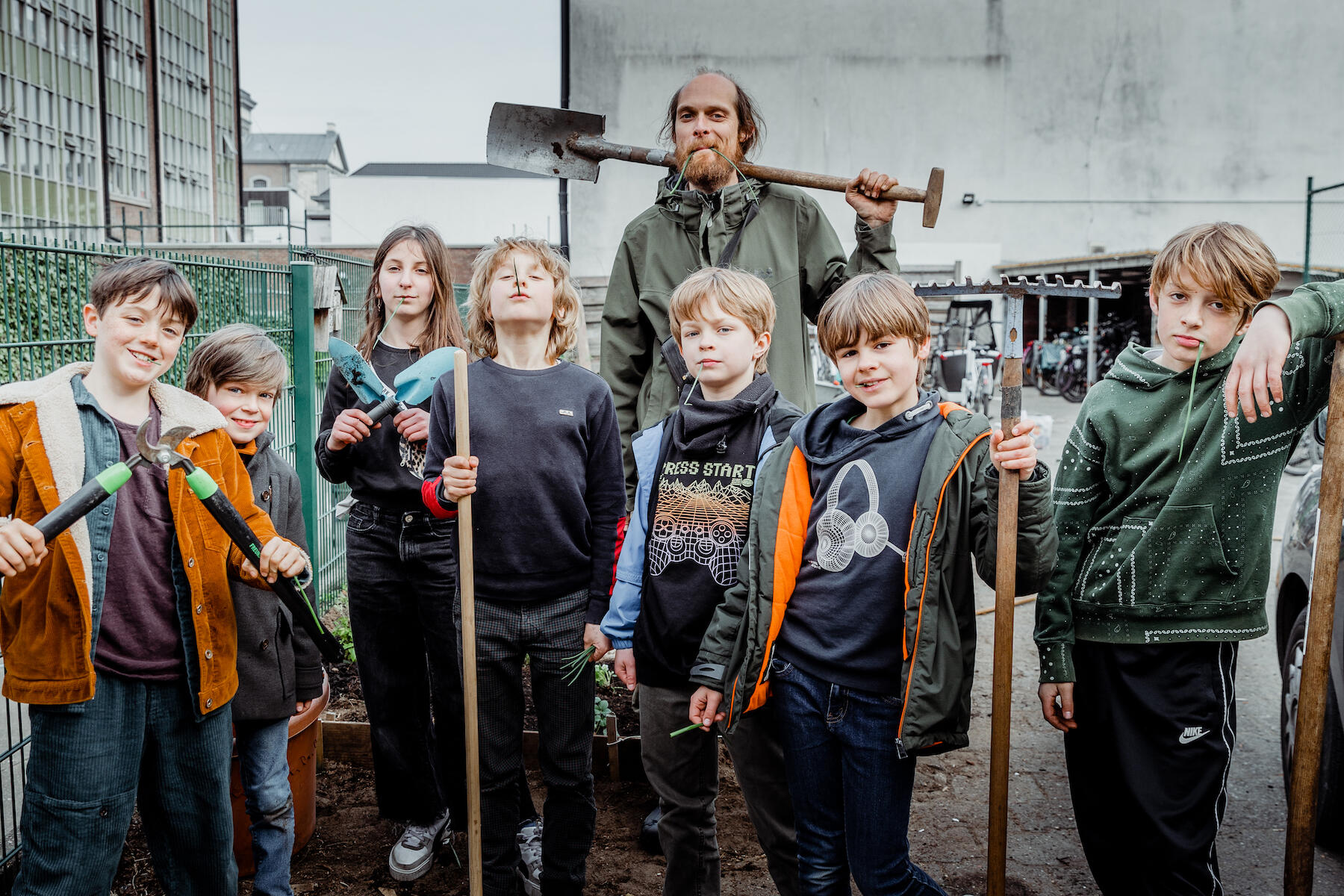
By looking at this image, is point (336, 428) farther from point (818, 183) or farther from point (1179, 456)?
point (1179, 456)

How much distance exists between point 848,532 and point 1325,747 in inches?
76.1

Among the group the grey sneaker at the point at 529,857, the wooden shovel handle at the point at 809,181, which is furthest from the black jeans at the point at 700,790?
the wooden shovel handle at the point at 809,181

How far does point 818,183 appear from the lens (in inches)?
122

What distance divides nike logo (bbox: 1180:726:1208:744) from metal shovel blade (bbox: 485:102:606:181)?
2.71m

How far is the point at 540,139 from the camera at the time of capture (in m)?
3.75

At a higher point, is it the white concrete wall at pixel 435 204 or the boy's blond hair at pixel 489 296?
the white concrete wall at pixel 435 204

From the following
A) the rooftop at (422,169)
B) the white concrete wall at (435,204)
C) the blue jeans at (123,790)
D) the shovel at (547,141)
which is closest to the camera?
the blue jeans at (123,790)

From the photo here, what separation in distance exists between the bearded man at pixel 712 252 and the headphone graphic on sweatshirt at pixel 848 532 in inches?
36.1

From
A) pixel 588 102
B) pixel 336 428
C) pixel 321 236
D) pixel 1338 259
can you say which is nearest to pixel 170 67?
pixel 321 236

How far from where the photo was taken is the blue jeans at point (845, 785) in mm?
2139

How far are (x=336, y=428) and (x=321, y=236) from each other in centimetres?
6404

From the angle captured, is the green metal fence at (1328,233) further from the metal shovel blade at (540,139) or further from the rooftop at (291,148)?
the rooftop at (291,148)

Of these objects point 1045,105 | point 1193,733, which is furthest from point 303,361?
point 1045,105

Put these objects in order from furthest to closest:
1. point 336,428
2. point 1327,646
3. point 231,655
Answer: point 336,428
point 231,655
point 1327,646
